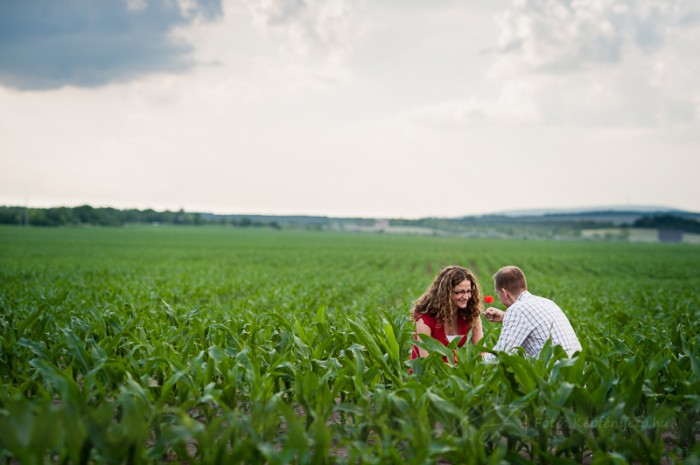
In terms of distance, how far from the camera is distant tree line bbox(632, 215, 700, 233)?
461ft

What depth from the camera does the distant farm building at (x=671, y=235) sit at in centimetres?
13662

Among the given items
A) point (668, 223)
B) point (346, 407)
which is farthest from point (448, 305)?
point (668, 223)

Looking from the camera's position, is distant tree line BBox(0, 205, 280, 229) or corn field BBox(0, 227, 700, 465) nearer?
corn field BBox(0, 227, 700, 465)

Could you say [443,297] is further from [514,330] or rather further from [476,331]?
[514,330]

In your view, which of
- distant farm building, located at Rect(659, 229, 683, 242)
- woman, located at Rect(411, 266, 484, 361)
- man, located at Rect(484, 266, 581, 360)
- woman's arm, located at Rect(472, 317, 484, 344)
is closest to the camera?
man, located at Rect(484, 266, 581, 360)

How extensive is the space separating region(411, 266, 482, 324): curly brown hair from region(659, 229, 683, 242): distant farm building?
152279 mm

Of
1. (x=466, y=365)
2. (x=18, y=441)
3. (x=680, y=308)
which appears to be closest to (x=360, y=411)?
(x=466, y=365)

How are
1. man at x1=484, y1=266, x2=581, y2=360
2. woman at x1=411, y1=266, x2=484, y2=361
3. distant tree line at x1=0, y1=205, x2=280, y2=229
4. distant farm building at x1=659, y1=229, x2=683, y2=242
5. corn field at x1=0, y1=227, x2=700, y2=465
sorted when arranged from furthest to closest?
distant farm building at x1=659, y1=229, x2=683, y2=242, distant tree line at x1=0, y1=205, x2=280, y2=229, woman at x1=411, y1=266, x2=484, y2=361, man at x1=484, y1=266, x2=581, y2=360, corn field at x1=0, y1=227, x2=700, y2=465

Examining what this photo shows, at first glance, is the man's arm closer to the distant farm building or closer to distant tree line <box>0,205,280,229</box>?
distant tree line <box>0,205,280,229</box>

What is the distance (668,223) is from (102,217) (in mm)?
147265

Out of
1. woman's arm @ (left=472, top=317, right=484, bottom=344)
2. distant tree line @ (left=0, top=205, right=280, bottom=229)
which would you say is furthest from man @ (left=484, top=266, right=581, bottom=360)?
distant tree line @ (left=0, top=205, right=280, bottom=229)

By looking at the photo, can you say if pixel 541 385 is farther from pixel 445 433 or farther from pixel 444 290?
pixel 444 290

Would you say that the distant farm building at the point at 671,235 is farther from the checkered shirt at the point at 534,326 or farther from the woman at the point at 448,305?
the checkered shirt at the point at 534,326

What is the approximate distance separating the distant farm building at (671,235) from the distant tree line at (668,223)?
7.68 ft
